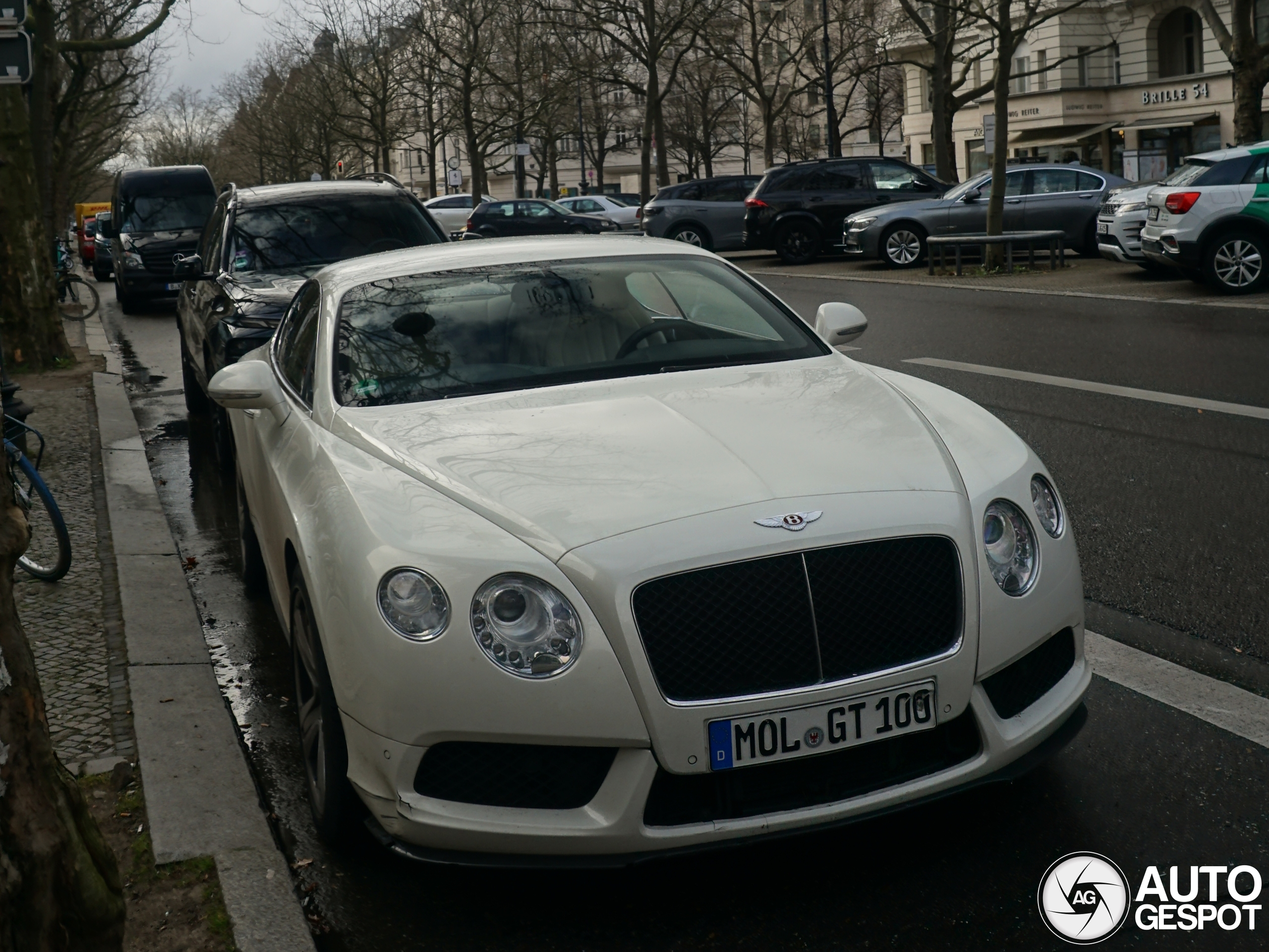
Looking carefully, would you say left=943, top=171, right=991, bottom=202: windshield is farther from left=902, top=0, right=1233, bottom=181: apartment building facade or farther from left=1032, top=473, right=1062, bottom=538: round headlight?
left=902, top=0, right=1233, bottom=181: apartment building facade

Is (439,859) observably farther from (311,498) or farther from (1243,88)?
(1243,88)

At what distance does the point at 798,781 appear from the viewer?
3066 mm

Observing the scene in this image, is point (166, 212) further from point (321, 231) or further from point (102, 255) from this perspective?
point (321, 231)

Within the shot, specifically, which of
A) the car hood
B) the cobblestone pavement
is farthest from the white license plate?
the cobblestone pavement

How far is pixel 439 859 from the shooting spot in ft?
10.1

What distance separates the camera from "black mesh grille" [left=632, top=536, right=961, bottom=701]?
2.99 meters

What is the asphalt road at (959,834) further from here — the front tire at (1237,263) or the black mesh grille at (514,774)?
the front tire at (1237,263)

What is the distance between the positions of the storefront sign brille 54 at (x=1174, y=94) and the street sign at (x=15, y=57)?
156ft

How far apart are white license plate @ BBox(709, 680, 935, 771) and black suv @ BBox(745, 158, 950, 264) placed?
24212 mm

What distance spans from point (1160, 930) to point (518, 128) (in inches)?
1904

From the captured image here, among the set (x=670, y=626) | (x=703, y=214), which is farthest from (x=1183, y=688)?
(x=703, y=214)

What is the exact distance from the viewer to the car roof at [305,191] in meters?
10.4

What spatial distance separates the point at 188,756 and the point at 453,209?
161ft

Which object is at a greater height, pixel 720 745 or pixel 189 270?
pixel 189 270
